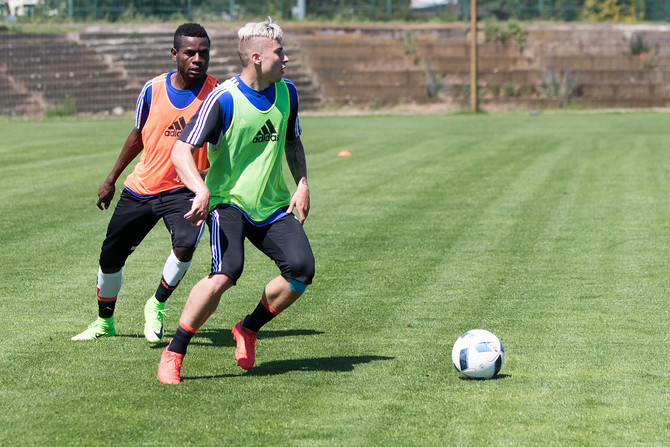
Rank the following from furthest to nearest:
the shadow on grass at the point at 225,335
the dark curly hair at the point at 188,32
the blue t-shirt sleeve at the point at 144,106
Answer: the shadow on grass at the point at 225,335, the blue t-shirt sleeve at the point at 144,106, the dark curly hair at the point at 188,32

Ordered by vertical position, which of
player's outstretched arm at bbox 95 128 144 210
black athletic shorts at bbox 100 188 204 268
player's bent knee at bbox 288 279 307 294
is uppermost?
player's outstretched arm at bbox 95 128 144 210

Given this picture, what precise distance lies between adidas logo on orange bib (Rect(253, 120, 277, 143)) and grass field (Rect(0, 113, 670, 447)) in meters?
1.46

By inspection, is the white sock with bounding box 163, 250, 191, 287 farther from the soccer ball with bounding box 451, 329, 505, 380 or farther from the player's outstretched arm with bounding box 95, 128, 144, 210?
the soccer ball with bounding box 451, 329, 505, 380

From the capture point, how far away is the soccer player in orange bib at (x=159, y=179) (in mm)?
6879

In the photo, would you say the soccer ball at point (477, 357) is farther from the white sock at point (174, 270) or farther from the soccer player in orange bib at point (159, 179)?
the white sock at point (174, 270)

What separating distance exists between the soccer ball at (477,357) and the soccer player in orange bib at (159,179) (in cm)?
202

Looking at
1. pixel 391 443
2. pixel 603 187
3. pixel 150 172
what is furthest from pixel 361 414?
pixel 603 187

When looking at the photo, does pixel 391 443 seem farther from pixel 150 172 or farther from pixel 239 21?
pixel 239 21

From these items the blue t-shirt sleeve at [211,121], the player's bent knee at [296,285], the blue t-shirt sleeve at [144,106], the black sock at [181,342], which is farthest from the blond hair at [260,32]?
the black sock at [181,342]

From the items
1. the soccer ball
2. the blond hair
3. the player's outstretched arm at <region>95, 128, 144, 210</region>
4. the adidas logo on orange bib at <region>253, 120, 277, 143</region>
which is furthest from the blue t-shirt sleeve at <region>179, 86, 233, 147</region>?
the soccer ball

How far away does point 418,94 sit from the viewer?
140 feet

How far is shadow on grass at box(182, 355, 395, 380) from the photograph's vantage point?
6.20 m

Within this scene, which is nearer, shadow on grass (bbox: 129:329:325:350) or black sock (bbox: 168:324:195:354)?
black sock (bbox: 168:324:195:354)

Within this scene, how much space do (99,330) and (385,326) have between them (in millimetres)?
2104
